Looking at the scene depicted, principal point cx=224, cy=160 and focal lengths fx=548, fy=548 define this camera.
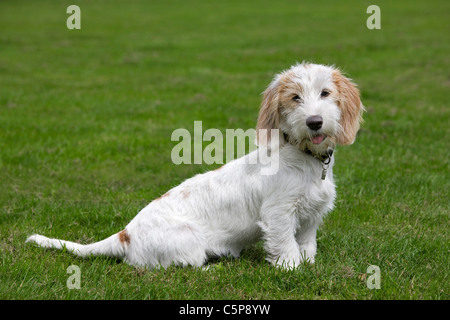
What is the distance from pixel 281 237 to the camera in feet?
15.5

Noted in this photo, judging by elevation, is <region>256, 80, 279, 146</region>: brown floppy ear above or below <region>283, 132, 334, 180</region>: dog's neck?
above

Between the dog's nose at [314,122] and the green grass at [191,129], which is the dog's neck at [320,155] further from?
the green grass at [191,129]

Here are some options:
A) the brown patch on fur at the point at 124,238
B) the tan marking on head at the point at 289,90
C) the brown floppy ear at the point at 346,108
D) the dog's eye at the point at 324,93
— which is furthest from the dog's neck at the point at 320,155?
the brown patch on fur at the point at 124,238

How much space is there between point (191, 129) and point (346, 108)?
587 centimetres

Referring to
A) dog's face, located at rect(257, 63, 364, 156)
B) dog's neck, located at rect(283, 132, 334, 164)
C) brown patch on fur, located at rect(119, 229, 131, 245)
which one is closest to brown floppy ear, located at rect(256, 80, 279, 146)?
dog's face, located at rect(257, 63, 364, 156)

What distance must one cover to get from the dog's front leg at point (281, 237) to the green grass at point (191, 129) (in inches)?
5.2

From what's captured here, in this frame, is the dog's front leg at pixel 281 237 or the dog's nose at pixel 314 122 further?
the dog's front leg at pixel 281 237

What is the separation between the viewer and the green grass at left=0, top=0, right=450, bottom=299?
4512 millimetres

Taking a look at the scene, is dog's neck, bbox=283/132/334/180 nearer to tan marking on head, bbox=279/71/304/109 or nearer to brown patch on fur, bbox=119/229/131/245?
tan marking on head, bbox=279/71/304/109

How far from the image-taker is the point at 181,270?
15.3 feet

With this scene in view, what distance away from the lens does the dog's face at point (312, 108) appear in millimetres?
4410

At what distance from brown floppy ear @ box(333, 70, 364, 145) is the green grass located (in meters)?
1.12

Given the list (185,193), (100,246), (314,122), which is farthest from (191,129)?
(314,122)

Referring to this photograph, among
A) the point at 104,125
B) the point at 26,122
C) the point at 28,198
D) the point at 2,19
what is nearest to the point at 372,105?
the point at 104,125
